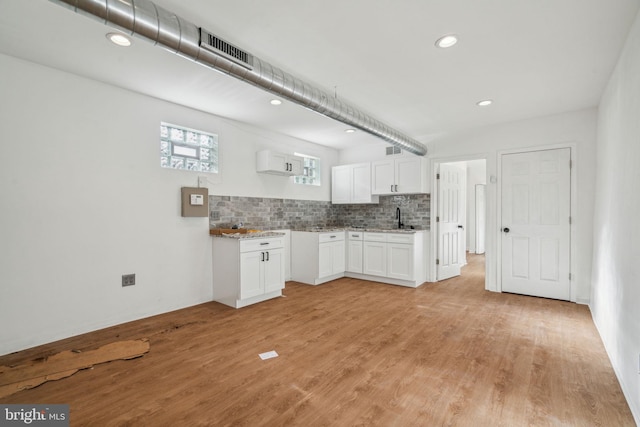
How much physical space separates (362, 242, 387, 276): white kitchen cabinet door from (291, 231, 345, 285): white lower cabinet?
45 centimetres

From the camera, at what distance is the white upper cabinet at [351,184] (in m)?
5.92

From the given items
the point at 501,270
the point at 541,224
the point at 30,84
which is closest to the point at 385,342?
the point at 501,270

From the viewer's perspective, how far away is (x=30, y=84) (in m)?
2.81

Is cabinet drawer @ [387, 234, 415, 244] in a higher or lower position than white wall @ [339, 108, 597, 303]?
lower

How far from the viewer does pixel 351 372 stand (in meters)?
2.34

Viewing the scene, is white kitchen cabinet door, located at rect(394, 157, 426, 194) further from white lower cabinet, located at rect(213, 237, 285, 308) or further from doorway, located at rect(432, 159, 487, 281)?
white lower cabinet, located at rect(213, 237, 285, 308)

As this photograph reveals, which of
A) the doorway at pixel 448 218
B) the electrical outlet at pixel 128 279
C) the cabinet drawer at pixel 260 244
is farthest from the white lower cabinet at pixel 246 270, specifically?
the doorway at pixel 448 218

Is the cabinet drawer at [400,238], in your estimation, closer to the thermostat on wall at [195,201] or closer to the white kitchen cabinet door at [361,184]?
the white kitchen cabinet door at [361,184]

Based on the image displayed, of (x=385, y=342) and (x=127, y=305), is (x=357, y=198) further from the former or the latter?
(x=127, y=305)

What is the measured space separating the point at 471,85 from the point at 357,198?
10.3 feet

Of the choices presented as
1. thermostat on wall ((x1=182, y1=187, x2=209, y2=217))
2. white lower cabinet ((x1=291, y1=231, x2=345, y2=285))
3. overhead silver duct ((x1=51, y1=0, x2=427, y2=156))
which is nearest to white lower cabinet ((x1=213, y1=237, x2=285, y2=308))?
thermostat on wall ((x1=182, y1=187, x2=209, y2=217))

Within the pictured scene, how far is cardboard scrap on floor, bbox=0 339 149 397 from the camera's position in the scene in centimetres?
219

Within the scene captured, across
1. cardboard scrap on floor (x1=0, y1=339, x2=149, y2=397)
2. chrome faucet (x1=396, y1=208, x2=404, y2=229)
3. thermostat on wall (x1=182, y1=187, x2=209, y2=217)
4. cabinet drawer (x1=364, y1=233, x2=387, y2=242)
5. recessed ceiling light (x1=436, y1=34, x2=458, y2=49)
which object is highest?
recessed ceiling light (x1=436, y1=34, x2=458, y2=49)

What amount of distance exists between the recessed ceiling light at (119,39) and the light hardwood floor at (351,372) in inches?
104
